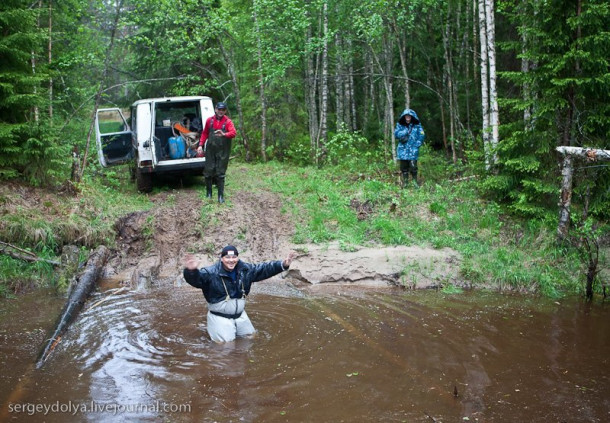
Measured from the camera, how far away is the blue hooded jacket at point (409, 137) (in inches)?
519

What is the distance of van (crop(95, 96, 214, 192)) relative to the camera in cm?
1306

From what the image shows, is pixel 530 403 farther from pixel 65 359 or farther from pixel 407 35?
pixel 407 35

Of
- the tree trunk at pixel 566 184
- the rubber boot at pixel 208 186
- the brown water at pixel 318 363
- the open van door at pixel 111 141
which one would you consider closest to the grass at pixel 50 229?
the brown water at pixel 318 363

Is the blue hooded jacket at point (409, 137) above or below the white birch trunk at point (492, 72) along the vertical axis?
below

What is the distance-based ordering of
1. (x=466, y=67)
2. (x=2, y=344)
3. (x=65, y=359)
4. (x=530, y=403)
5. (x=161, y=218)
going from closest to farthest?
(x=530, y=403)
(x=65, y=359)
(x=2, y=344)
(x=161, y=218)
(x=466, y=67)

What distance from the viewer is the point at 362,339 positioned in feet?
22.8

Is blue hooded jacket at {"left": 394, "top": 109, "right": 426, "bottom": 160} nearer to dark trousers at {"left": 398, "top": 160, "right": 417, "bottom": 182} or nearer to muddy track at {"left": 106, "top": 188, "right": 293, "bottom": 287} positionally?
dark trousers at {"left": 398, "top": 160, "right": 417, "bottom": 182}

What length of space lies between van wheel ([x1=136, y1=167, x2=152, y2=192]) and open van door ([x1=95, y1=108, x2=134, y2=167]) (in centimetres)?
121

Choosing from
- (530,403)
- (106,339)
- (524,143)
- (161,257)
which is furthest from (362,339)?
(524,143)

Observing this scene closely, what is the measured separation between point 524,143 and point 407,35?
862 cm

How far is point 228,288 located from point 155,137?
25.0 ft

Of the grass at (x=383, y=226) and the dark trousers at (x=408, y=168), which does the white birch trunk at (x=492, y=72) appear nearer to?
the grass at (x=383, y=226)

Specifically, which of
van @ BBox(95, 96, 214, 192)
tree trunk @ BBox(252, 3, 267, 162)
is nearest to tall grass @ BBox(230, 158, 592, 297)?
van @ BBox(95, 96, 214, 192)

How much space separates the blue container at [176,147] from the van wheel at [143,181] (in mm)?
782
